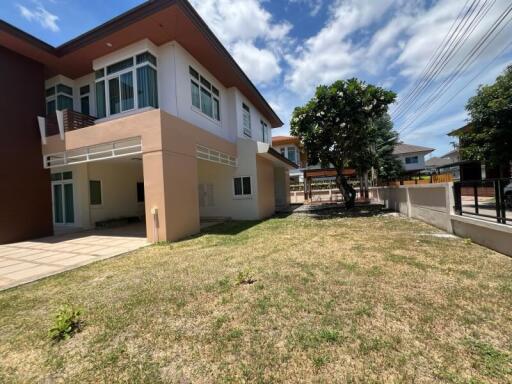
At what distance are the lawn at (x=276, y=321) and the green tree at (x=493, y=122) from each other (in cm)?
792

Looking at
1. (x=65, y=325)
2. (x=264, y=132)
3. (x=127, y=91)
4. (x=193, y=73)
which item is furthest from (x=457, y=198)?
(x=264, y=132)

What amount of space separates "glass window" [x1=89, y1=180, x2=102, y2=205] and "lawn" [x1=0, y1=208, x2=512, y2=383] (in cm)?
769

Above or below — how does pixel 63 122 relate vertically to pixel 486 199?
above

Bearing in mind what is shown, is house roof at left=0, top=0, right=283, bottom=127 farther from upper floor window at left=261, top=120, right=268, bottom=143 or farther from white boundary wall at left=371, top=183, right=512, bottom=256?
white boundary wall at left=371, top=183, right=512, bottom=256

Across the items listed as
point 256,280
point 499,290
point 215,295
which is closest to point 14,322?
point 215,295

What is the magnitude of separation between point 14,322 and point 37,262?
3.75m

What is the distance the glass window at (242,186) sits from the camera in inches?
512

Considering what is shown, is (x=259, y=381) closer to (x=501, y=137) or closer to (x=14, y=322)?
(x=14, y=322)

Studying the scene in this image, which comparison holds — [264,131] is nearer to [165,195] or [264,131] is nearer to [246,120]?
[246,120]

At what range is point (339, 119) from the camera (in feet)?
43.1

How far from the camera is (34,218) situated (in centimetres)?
973

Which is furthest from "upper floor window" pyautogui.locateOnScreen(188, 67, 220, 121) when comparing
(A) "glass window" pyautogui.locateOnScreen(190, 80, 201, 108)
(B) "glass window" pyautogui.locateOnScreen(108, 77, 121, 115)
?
(B) "glass window" pyautogui.locateOnScreen(108, 77, 121, 115)

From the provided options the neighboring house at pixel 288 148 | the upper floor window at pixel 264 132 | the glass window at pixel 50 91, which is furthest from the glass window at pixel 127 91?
the neighboring house at pixel 288 148

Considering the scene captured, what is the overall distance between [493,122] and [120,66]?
611 inches
